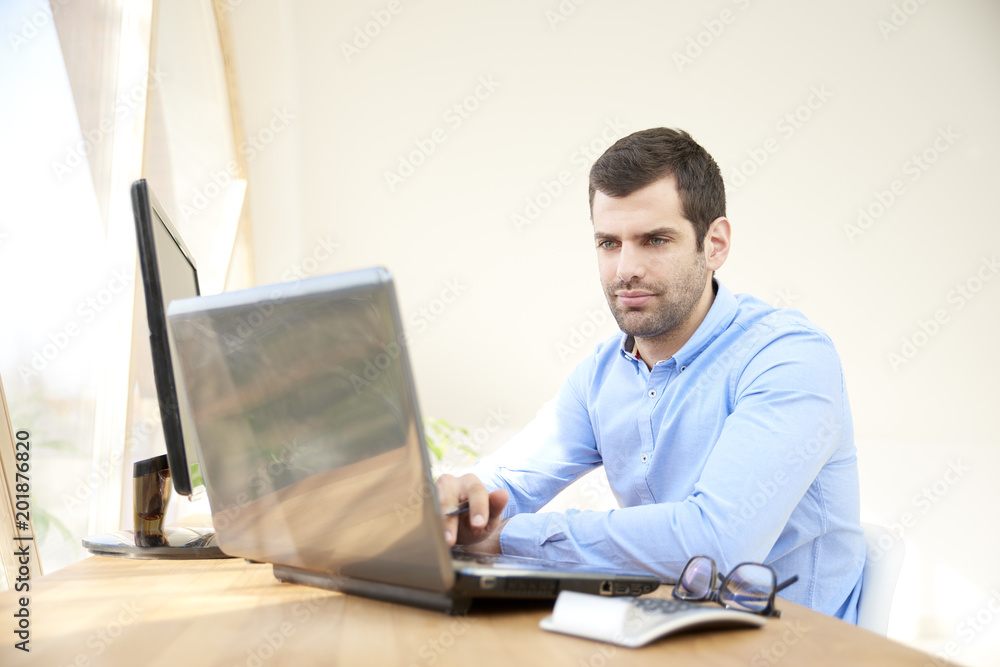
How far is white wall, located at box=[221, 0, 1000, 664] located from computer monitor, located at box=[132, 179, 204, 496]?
3211 millimetres

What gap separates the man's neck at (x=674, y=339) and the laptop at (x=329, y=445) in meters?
0.79

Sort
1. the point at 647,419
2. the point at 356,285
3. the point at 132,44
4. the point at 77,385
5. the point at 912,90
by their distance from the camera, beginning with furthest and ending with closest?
1. the point at 912,90
2. the point at 132,44
3. the point at 77,385
4. the point at 647,419
5. the point at 356,285

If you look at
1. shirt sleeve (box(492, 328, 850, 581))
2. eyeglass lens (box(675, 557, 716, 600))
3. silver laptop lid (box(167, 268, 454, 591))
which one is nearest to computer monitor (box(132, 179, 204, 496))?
silver laptop lid (box(167, 268, 454, 591))

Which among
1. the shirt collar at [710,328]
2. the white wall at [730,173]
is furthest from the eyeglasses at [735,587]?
the white wall at [730,173]

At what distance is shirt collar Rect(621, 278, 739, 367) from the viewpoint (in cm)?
143

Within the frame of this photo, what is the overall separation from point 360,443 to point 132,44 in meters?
2.43

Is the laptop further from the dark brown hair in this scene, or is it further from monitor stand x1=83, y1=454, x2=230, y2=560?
the dark brown hair

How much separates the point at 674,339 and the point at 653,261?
6.9 inches

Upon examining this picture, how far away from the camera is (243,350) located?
0.74 metres

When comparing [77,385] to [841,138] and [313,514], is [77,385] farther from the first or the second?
[841,138]

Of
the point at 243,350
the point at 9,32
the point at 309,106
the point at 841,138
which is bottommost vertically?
the point at 243,350

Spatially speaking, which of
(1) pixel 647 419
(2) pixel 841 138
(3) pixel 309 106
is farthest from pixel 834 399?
(3) pixel 309 106

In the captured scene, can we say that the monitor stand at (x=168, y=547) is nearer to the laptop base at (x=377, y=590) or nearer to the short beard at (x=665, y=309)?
the laptop base at (x=377, y=590)

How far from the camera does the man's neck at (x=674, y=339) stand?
1.53m
